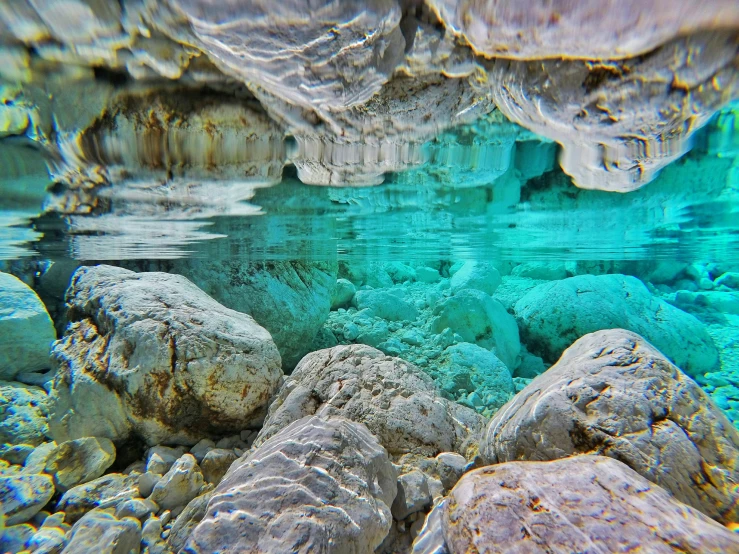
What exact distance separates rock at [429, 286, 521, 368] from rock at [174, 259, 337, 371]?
12.5 ft

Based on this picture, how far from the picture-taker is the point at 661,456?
101 inches

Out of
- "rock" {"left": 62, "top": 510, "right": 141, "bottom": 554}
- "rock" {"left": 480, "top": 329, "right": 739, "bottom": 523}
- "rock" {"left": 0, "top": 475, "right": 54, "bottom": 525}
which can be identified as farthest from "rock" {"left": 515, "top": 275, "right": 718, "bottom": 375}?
"rock" {"left": 0, "top": 475, "right": 54, "bottom": 525}

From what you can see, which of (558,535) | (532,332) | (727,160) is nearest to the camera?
(558,535)

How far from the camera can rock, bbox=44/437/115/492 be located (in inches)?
140

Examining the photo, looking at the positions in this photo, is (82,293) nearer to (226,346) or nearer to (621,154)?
(226,346)

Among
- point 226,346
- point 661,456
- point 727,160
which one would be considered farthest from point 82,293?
point 727,160

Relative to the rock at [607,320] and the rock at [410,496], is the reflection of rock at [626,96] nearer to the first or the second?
the rock at [410,496]

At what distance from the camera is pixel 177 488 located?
336 cm

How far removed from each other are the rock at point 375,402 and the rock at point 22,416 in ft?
12.2

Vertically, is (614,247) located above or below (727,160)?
below

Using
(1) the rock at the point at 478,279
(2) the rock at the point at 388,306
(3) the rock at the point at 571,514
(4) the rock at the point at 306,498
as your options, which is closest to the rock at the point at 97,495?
(4) the rock at the point at 306,498

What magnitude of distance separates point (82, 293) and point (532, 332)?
1119 centimetres

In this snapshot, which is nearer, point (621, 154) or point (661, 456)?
point (661, 456)

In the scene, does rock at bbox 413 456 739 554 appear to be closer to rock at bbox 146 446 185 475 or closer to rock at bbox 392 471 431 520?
rock at bbox 392 471 431 520
